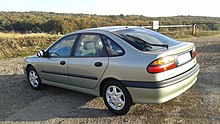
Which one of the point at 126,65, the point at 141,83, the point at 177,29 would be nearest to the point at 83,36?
the point at 126,65

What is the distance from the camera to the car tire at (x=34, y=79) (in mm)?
5891

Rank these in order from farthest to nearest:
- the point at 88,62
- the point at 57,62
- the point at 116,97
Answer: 1. the point at 57,62
2. the point at 88,62
3. the point at 116,97

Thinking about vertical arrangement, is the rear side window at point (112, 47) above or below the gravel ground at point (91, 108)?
above

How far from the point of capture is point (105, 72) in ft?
13.7

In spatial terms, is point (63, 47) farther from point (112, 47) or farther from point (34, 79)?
point (112, 47)

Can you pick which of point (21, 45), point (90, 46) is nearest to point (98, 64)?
point (90, 46)

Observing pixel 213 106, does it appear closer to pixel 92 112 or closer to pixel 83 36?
pixel 92 112

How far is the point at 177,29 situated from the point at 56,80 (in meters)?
18.4

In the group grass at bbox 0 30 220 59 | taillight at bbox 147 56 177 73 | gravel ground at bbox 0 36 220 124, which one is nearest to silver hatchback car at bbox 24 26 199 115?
taillight at bbox 147 56 177 73

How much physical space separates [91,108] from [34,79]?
84.2 inches

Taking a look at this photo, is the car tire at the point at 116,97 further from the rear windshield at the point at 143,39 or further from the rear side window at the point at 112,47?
the rear windshield at the point at 143,39

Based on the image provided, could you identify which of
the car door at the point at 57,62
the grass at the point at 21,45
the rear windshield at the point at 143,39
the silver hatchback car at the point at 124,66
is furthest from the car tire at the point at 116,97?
the grass at the point at 21,45

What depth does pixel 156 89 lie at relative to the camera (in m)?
3.66

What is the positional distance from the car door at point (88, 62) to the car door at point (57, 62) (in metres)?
0.21
